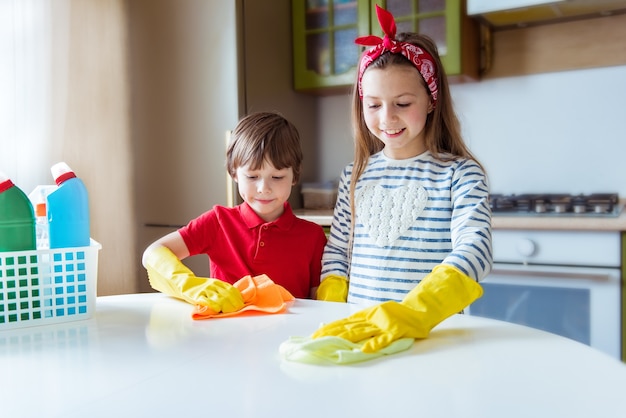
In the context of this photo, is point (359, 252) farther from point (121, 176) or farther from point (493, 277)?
point (121, 176)

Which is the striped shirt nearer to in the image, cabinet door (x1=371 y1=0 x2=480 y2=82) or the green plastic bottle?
the green plastic bottle

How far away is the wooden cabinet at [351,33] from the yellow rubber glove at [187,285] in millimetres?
1436

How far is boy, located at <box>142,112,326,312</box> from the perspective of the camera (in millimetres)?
1282

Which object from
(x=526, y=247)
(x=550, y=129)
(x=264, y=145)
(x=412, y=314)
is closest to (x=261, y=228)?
(x=264, y=145)

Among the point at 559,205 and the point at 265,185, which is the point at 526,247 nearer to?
the point at 559,205

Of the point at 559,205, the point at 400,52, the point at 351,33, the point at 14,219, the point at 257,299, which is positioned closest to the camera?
the point at 14,219

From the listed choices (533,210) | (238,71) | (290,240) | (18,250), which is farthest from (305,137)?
(18,250)

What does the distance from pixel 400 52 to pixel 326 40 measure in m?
1.34

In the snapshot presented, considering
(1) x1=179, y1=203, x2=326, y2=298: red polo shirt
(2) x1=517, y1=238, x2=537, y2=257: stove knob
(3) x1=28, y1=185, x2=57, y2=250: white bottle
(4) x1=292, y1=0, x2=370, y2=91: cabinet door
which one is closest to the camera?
(3) x1=28, y1=185, x2=57, y2=250: white bottle

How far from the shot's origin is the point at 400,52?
1.21 m

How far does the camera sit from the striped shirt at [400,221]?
1.19 m

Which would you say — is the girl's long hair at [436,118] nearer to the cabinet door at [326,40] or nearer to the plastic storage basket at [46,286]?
the plastic storage basket at [46,286]

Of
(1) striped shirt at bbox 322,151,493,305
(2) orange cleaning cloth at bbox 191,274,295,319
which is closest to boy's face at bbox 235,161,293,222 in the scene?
(1) striped shirt at bbox 322,151,493,305

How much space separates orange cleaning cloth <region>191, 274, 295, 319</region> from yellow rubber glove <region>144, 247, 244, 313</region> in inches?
0.4
